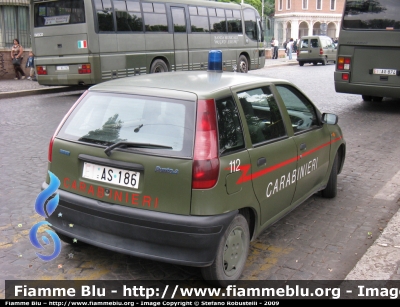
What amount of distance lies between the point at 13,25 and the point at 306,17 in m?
72.6

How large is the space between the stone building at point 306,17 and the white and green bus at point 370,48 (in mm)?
75248

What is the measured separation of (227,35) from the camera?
2094 cm

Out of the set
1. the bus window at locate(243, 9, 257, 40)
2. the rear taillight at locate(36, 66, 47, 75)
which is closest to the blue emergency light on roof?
the rear taillight at locate(36, 66, 47, 75)

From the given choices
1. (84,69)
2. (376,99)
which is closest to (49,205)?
(84,69)

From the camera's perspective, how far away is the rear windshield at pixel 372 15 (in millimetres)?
11766

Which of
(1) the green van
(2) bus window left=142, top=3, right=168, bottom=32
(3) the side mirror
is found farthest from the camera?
(1) the green van

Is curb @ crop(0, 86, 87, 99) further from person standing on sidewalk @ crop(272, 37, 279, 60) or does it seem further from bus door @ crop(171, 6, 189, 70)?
person standing on sidewalk @ crop(272, 37, 279, 60)

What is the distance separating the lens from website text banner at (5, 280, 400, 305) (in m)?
3.65

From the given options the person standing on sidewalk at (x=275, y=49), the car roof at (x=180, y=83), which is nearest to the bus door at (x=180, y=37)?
the car roof at (x=180, y=83)

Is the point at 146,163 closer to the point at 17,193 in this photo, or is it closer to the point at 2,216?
the point at 2,216

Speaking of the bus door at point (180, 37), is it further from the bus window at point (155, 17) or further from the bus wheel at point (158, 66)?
the bus wheel at point (158, 66)

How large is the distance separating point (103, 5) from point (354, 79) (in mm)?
7777

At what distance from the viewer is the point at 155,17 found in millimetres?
16969

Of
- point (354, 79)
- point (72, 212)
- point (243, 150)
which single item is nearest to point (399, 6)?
point (354, 79)
